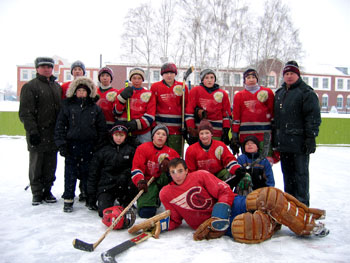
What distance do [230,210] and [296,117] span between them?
4.85 ft

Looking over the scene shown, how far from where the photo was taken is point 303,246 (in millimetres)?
2611

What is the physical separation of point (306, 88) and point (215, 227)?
2.07m

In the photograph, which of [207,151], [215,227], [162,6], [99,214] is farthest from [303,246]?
[162,6]

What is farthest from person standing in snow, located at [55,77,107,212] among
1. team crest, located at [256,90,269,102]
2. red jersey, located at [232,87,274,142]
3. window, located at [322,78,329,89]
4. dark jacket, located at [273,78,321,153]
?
window, located at [322,78,329,89]

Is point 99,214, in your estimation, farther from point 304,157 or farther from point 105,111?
point 304,157

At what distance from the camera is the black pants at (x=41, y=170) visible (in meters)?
3.89

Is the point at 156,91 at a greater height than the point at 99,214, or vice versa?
the point at 156,91

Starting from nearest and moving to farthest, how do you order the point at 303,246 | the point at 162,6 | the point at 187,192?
1. the point at 303,246
2. the point at 187,192
3. the point at 162,6

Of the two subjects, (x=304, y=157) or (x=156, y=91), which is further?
(x=156, y=91)

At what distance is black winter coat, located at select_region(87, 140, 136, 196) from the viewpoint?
365 centimetres

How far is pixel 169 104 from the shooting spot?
13.8ft

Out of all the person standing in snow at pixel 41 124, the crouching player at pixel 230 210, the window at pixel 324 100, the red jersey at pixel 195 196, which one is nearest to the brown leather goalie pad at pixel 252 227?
the crouching player at pixel 230 210

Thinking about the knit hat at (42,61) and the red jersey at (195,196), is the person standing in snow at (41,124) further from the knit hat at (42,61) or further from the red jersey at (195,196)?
the red jersey at (195,196)

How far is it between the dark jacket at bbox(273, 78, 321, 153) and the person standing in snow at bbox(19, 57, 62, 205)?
3003 millimetres
